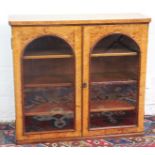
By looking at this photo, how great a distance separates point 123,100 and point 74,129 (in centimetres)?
41

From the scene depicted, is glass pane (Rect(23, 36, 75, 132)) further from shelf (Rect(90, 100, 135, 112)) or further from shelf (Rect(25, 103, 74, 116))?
shelf (Rect(90, 100, 135, 112))

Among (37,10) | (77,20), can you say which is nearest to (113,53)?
(77,20)

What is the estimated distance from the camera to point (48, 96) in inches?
94.3

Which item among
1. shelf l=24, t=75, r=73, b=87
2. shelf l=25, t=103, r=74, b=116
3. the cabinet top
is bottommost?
shelf l=25, t=103, r=74, b=116

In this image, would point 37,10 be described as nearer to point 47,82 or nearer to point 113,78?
point 47,82

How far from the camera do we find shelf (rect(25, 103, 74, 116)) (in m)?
2.36

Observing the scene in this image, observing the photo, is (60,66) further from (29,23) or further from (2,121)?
(2,121)

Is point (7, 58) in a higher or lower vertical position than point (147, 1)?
lower

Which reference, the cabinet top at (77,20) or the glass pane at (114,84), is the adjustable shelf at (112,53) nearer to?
the glass pane at (114,84)

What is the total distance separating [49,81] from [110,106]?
18.6 inches

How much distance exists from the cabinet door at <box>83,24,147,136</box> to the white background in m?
0.41

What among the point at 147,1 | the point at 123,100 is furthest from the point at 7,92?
the point at 147,1

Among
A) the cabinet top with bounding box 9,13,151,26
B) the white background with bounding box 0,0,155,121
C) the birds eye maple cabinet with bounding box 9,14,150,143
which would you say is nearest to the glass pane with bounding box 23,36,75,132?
the birds eye maple cabinet with bounding box 9,14,150,143

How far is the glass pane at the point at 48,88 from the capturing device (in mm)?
2268
